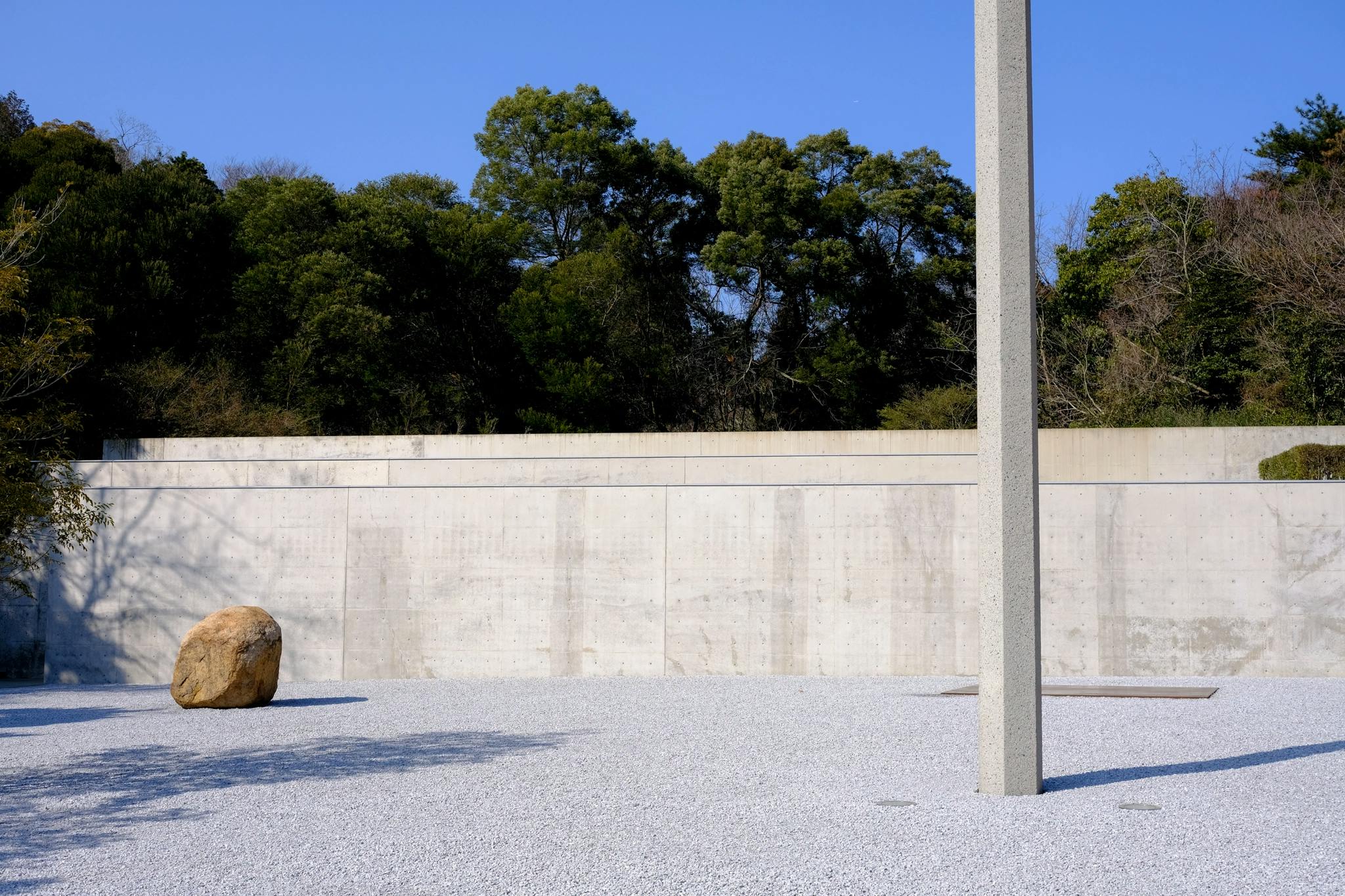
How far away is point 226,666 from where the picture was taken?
849 centimetres

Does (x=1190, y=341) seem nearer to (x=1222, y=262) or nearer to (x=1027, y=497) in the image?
(x=1222, y=262)

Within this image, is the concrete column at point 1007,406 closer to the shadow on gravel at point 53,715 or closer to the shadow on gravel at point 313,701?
the shadow on gravel at point 313,701

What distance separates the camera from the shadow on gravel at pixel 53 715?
26.3 ft

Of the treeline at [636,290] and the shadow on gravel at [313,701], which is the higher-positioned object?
the treeline at [636,290]

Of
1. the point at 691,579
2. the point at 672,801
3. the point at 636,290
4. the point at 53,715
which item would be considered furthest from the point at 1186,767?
the point at 636,290

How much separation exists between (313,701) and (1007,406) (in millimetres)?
6261

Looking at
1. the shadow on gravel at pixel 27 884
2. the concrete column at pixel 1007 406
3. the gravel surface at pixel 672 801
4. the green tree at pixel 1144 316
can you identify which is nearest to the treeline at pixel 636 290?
the green tree at pixel 1144 316

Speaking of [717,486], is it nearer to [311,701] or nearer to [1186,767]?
[311,701]

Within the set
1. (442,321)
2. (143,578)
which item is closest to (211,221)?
(442,321)

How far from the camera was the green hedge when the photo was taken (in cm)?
1386

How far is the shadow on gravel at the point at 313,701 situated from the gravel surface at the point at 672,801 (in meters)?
0.54

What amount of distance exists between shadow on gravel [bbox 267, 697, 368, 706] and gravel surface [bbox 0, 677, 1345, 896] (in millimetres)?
536

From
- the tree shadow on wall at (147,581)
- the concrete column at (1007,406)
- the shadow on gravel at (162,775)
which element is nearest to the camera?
the shadow on gravel at (162,775)

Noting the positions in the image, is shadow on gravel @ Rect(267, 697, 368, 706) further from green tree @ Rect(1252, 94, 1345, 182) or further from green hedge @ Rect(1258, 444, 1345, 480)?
green tree @ Rect(1252, 94, 1345, 182)
